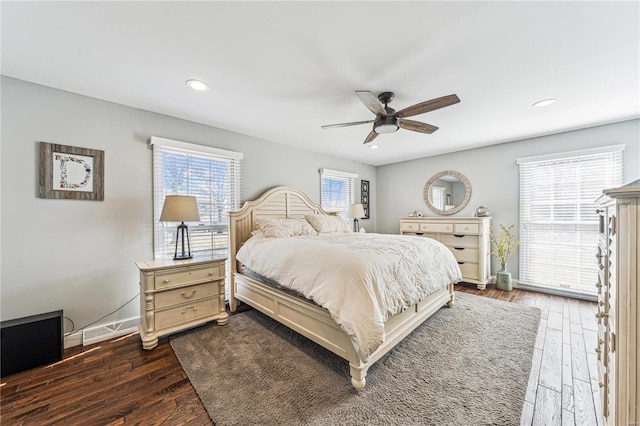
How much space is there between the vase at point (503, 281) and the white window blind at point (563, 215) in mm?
293

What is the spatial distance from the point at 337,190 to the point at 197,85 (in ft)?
10.7

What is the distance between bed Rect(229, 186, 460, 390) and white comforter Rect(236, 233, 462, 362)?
0.29ft

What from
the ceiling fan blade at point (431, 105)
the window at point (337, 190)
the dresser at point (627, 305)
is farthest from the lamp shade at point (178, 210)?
the dresser at point (627, 305)

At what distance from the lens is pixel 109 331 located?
2457 millimetres

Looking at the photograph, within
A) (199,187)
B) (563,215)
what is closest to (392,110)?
(199,187)

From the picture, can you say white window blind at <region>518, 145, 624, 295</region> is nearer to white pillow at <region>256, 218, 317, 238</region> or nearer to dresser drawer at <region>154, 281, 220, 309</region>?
white pillow at <region>256, 218, 317, 238</region>

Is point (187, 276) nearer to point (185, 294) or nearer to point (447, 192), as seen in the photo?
point (185, 294)

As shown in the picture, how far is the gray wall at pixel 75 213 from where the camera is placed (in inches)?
82.2

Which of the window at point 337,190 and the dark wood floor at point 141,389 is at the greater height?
the window at point 337,190

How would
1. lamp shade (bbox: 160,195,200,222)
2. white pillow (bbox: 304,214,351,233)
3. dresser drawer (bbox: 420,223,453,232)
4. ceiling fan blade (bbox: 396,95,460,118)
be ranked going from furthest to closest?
dresser drawer (bbox: 420,223,453,232)
white pillow (bbox: 304,214,351,233)
lamp shade (bbox: 160,195,200,222)
ceiling fan blade (bbox: 396,95,460,118)

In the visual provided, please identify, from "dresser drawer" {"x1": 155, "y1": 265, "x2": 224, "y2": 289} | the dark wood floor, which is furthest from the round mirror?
"dresser drawer" {"x1": 155, "y1": 265, "x2": 224, "y2": 289}

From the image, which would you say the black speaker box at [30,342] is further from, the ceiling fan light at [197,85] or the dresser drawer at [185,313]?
the ceiling fan light at [197,85]

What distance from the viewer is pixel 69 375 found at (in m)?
1.87

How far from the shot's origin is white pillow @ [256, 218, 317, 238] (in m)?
3.10
